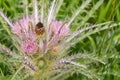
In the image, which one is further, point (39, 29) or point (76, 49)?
point (76, 49)

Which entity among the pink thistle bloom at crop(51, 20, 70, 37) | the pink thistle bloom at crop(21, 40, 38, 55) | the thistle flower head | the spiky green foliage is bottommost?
the spiky green foliage

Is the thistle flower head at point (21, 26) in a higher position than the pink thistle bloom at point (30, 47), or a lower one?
higher

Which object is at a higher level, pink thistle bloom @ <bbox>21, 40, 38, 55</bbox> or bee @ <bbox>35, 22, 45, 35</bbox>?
bee @ <bbox>35, 22, 45, 35</bbox>

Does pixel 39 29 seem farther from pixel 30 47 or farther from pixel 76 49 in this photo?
pixel 76 49

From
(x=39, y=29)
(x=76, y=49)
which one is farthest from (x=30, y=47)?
(x=76, y=49)

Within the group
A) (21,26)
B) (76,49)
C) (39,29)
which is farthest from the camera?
(76,49)

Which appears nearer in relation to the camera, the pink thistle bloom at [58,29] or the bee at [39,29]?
the bee at [39,29]

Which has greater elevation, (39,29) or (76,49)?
(39,29)

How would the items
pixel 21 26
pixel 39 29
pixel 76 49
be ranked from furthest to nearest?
1. pixel 76 49
2. pixel 21 26
3. pixel 39 29

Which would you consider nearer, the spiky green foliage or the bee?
the bee
